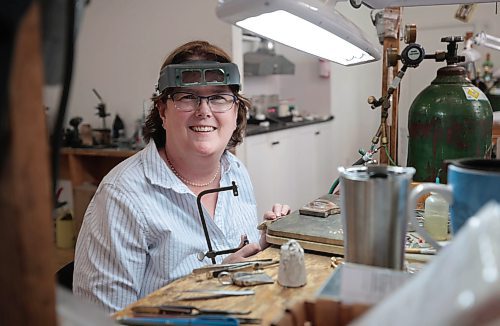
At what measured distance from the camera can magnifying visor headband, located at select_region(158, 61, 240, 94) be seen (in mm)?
1575

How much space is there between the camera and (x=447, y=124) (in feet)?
5.06

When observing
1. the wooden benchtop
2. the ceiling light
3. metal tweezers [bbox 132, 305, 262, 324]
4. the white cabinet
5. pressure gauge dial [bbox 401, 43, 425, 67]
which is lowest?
the white cabinet

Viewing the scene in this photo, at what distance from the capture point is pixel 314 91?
543cm

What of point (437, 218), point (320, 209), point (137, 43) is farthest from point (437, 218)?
point (137, 43)

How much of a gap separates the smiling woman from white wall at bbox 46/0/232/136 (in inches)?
77.4

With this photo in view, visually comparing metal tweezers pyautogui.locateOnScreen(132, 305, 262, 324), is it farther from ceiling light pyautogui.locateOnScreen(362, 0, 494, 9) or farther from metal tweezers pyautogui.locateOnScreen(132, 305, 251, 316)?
ceiling light pyautogui.locateOnScreen(362, 0, 494, 9)

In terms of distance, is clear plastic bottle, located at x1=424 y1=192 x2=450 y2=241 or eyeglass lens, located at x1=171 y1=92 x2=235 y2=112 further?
eyeglass lens, located at x1=171 y1=92 x2=235 y2=112

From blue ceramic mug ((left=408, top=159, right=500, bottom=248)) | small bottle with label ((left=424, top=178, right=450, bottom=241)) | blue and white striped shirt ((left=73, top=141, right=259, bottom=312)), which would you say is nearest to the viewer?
blue ceramic mug ((left=408, top=159, right=500, bottom=248))

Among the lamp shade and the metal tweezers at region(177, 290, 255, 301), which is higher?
the lamp shade

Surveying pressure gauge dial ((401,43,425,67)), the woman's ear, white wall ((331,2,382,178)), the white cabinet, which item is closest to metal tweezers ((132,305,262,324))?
the woman's ear

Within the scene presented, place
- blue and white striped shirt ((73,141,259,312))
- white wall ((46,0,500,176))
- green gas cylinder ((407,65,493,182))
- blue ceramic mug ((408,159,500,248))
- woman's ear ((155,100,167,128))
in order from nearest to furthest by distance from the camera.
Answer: blue ceramic mug ((408,159,500,248)) → blue and white striped shirt ((73,141,259,312)) → green gas cylinder ((407,65,493,182)) → woman's ear ((155,100,167,128)) → white wall ((46,0,500,176))

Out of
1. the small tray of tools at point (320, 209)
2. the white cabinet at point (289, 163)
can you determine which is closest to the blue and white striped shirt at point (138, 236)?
the small tray of tools at point (320, 209)

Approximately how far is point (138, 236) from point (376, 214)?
31.6 inches

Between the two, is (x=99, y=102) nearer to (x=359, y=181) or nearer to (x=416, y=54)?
(x=416, y=54)
